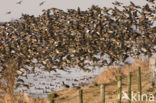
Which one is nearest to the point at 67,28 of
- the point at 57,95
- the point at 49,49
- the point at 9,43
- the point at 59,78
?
the point at 49,49

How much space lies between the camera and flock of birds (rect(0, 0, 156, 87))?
2152 centimetres

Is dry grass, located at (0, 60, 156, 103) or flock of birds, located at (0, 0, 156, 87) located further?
flock of birds, located at (0, 0, 156, 87)

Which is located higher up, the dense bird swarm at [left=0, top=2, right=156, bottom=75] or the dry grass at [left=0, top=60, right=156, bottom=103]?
the dense bird swarm at [left=0, top=2, right=156, bottom=75]

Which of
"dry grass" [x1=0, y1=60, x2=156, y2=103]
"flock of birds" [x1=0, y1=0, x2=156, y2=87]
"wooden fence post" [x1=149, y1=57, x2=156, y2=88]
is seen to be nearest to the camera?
"dry grass" [x1=0, y1=60, x2=156, y2=103]

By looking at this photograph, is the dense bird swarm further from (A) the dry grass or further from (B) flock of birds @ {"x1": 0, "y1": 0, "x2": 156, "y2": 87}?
(A) the dry grass

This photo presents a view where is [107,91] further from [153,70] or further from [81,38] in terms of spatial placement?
[81,38]

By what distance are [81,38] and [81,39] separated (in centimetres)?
15

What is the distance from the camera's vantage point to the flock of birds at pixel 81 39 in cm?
2152

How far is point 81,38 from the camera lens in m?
23.3

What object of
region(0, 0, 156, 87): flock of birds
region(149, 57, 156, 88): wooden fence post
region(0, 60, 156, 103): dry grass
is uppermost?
region(0, 0, 156, 87): flock of birds

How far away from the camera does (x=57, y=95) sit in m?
14.5

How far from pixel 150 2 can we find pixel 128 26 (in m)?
2.89

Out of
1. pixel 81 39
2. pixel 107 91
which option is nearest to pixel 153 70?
pixel 107 91

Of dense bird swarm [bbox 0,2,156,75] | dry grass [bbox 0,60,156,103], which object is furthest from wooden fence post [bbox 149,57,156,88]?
dense bird swarm [bbox 0,2,156,75]
